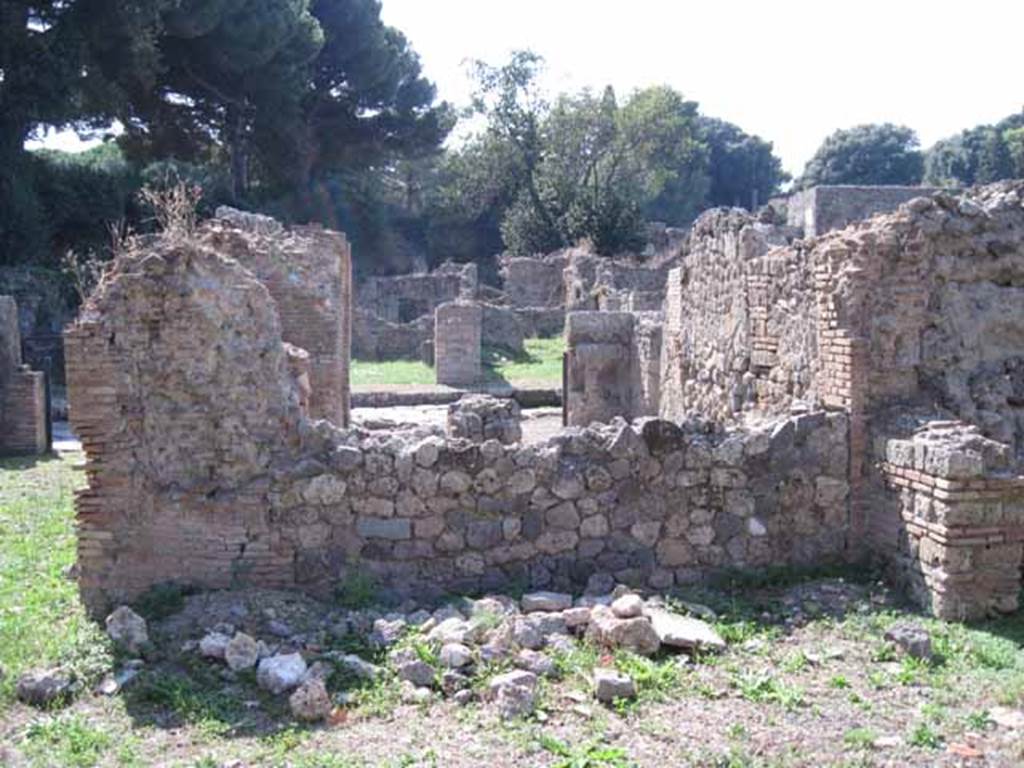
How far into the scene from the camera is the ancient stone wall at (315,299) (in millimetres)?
11445

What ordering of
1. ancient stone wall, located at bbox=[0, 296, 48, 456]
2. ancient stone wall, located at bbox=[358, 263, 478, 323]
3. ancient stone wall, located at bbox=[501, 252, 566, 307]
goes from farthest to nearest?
ancient stone wall, located at bbox=[501, 252, 566, 307], ancient stone wall, located at bbox=[358, 263, 478, 323], ancient stone wall, located at bbox=[0, 296, 48, 456]

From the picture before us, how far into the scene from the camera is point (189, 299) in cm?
596

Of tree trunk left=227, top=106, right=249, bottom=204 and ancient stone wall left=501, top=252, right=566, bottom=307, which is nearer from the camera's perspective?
tree trunk left=227, top=106, right=249, bottom=204

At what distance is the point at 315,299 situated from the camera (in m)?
12.2

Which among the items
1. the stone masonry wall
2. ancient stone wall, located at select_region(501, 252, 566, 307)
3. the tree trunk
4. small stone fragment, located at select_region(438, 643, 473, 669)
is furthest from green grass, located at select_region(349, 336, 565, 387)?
small stone fragment, located at select_region(438, 643, 473, 669)

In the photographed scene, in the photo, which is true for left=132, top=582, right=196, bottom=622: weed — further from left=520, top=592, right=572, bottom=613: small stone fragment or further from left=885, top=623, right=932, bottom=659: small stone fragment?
left=885, top=623, right=932, bottom=659: small stone fragment

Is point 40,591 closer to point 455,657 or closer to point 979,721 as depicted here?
point 455,657

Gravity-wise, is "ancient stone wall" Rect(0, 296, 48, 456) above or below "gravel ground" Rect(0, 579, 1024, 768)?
above

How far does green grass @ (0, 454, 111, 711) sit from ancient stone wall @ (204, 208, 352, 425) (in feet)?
8.95

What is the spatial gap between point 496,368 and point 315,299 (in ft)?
42.4

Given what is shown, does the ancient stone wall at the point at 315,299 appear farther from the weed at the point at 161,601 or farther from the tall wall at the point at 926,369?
the tall wall at the point at 926,369

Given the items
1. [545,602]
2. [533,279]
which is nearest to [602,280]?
[533,279]

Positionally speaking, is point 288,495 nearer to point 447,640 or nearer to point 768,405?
point 447,640

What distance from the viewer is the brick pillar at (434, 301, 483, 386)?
22.6m
